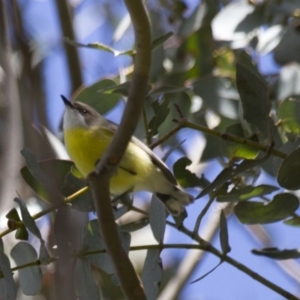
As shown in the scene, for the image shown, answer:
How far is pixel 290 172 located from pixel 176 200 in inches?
24.7

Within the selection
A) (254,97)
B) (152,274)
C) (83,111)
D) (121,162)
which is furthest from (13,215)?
(83,111)

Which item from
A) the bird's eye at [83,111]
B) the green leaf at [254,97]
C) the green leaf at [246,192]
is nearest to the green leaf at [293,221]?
the green leaf at [246,192]

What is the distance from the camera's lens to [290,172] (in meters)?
1.59

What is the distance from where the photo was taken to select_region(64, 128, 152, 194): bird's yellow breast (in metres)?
2.32

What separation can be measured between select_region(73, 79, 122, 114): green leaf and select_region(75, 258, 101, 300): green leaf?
0.61 metres

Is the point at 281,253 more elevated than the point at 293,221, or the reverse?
the point at 293,221

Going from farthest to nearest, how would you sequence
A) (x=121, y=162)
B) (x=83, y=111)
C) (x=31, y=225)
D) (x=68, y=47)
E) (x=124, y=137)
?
(x=68, y=47)
(x=83, y=111)
(x=121, y=162)
(x=31, y=225)
(x=124, y=137)

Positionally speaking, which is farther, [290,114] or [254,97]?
[290,114]

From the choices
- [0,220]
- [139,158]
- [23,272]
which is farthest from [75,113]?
[23,272]

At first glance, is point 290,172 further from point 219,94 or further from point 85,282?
point 219,94

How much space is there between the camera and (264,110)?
1.60 metres

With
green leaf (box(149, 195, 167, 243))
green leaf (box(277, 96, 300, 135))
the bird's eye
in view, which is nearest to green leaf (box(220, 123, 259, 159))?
green leaf (box(277, 96, 300, 135))

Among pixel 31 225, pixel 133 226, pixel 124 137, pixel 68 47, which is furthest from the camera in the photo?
pixel 68 47

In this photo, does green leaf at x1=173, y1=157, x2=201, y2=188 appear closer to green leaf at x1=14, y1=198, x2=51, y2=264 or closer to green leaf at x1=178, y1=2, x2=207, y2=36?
green leaf at x1=14, y1=198, x2=51, y2=264
